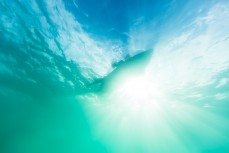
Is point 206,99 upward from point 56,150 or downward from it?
downward

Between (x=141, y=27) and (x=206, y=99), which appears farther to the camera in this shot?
(x=206, y=99)

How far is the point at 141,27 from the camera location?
10.1 meters

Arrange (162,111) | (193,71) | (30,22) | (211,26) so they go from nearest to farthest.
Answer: (211,26), (30,22), (193,71), (162,111)

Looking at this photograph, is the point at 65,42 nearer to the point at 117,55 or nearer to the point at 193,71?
the point at 117,55

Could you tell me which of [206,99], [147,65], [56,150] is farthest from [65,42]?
[56,150]

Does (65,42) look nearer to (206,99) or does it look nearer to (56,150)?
(206,99)

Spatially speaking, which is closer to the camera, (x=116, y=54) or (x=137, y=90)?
(x=116, y=54)

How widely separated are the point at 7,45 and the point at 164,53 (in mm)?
12754

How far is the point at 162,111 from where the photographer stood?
29.5 meters

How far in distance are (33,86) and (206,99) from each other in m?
23.2

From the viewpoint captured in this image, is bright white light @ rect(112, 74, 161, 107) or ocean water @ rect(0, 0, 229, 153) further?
bright white light @ rect(112, 74, 161, 107)

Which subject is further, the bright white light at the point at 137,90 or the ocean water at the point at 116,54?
→ the bright white light at the point at 137,90

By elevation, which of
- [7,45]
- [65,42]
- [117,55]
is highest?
[7,45]

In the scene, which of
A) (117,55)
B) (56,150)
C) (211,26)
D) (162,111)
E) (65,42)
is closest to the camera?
(211,26)
